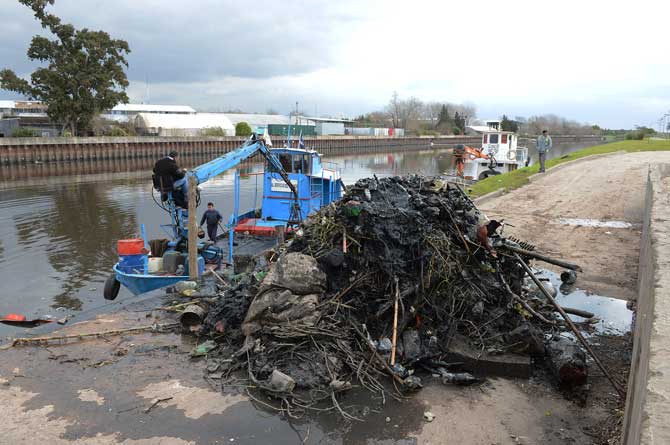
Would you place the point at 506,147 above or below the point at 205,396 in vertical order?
above

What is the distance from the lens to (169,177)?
A: 32.4ft

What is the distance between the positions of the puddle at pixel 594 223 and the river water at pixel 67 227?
903 cm

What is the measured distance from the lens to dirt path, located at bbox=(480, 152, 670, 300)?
920 centimetres

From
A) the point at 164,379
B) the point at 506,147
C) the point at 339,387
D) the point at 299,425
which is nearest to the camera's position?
the point at 299,425

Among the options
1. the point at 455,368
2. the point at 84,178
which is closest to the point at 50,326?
the point at 455,368

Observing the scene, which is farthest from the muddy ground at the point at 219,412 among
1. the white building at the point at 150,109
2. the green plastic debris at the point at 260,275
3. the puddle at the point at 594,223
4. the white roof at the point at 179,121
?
the white building at the point at 150,109

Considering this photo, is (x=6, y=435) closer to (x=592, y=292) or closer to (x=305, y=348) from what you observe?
(x=305, y=348)

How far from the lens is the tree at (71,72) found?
145 ft

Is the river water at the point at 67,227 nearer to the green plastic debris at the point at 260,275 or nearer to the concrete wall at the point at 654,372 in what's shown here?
the green plastic debris at the point at 260,275

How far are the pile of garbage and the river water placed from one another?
4629 millimetres

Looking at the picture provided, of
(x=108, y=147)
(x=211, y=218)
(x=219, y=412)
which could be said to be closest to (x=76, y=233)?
(x=211, y=218)

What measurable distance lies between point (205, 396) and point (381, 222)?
3.09 metres

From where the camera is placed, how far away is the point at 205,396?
17.5 feet

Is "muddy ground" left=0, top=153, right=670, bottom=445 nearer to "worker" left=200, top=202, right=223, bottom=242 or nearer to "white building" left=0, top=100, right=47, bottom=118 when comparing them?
"worker" left=200, top=202, right=223, bottom=242
